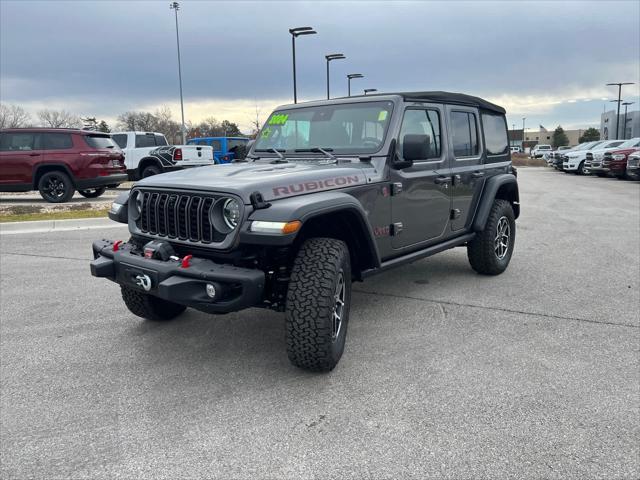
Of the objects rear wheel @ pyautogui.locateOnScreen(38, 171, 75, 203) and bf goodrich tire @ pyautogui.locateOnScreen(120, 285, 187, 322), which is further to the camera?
rear wheel @ pyautogui.locateOnScreen(38, 171, 75, 203)

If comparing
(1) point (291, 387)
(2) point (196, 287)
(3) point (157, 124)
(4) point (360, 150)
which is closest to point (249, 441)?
(1) point (291, 387)

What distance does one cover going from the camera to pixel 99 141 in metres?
12.5

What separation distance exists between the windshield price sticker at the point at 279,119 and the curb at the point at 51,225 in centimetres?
515

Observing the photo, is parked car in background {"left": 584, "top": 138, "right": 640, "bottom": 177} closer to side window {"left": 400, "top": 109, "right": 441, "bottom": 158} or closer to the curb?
side window {"left": 400, "top": 109, "right": 441, "bottom": 158}

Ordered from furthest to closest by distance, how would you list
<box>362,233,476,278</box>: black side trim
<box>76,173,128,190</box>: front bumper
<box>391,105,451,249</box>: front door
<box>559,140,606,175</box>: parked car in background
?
<box>559,140,606,175</box>: parked car in background
<box>76,173,128,190</box>: front bumper
<box>391,105,451,249</box>: front door
<box>362,233,476,278</box>: black side trim

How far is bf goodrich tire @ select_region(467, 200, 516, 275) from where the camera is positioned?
17.8 feet

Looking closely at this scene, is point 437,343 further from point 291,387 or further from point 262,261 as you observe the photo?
point 262,261

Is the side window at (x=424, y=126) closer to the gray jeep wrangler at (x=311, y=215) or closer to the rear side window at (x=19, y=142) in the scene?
the gray jeep wrangler at (x=311, y=215)

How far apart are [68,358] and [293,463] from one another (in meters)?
2.02

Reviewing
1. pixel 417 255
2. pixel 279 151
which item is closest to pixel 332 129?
pixel 279 151

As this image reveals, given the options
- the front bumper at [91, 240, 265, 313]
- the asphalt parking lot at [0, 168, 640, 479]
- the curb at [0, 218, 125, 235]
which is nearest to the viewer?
the asphalt parking lot at [0, 168, 640, 479]

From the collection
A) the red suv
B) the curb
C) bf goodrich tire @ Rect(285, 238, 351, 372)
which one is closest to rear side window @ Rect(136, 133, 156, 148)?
the red suv

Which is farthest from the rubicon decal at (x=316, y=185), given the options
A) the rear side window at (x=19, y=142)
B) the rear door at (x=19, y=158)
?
the rear side window at (x=19, y=142)

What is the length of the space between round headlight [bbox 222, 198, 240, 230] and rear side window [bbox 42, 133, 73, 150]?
415 inches
